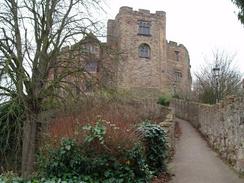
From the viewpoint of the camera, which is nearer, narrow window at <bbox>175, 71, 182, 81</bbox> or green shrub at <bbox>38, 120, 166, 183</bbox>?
green shrub at <bbox>38, 120, 166, 183</bbox>

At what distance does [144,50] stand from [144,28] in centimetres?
288

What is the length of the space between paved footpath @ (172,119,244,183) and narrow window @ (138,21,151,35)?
94.8 feet

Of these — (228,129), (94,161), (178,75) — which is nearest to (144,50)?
(178,75)

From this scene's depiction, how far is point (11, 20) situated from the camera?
50.0 ft

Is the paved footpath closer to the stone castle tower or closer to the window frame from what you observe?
the stone castle tower

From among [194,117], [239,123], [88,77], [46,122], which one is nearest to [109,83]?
[88,77]

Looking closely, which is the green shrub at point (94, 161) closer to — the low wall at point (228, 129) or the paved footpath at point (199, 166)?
the paved footpath at point (199, 166)

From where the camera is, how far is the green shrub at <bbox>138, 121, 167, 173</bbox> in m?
11.8

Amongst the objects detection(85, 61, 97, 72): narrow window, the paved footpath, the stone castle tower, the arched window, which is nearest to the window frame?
the stone castle tower

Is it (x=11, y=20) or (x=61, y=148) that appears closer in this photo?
(x=61, y=148)

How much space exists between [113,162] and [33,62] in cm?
720

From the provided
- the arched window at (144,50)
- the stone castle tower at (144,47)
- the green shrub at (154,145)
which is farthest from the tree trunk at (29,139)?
the arched window at (144,50)

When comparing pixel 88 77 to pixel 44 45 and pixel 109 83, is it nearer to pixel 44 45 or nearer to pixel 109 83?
pixel 109 83

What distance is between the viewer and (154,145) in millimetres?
11977
